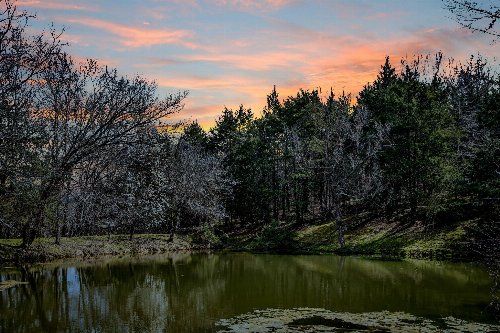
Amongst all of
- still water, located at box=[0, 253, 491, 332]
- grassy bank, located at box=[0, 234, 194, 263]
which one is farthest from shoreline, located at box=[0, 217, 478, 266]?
still water, located at box=[0, 253, 491, 332]

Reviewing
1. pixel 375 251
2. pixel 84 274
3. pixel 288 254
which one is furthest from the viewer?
pixel 288 254

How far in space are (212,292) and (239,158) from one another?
1500 inches

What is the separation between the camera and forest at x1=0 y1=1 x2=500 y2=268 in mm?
16641

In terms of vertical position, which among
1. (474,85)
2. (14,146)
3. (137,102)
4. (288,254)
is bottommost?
(288,254)

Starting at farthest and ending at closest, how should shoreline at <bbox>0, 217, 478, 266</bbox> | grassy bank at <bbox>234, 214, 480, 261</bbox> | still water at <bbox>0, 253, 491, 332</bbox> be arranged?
grassy bank at <bbox>234, 214, 480, 261</bbox>
shoreline at <bbox>0, 217, 478, 266</bbox>
still water at <bbox>0, 253, 491, 332</bbox>

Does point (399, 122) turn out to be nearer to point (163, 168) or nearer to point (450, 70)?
point (163, 168)

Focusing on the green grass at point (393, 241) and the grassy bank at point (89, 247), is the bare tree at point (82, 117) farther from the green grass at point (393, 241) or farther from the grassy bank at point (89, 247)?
the green grass at point (393, 241)

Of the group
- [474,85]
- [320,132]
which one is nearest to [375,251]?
[320,132]

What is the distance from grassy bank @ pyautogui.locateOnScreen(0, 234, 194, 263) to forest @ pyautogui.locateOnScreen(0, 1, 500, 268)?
4.64 ft

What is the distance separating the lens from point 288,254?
41531mm

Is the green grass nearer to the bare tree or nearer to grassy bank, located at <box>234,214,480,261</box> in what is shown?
grassy bank, located at <box>234,214,480,261</box>

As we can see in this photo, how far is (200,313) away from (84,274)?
13.6m

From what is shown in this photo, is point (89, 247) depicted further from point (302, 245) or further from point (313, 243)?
point (313, 243)

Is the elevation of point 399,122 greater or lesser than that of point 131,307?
greater
